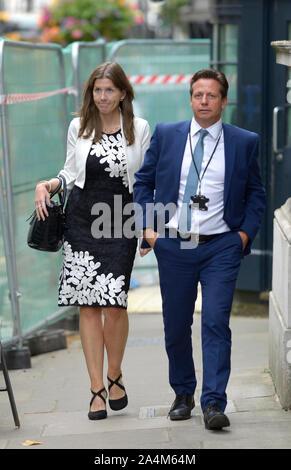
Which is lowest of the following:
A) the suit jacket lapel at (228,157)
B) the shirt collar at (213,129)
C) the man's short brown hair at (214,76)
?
the suit jacket lapel at (228,157)

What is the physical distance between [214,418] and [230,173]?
121 centimetres

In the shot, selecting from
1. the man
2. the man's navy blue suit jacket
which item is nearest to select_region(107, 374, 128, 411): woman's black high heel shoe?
the man

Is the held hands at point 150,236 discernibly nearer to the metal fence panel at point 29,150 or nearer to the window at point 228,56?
the metal fence panel at point 29,150

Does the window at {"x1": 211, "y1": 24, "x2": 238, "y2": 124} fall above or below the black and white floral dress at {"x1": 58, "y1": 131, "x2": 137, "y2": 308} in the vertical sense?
above

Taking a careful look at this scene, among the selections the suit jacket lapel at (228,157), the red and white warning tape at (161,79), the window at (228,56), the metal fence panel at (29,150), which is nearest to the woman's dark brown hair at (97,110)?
the suit jacket lapel at (228,157)

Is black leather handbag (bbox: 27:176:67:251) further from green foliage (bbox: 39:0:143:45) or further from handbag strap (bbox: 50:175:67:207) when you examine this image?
green foliage (bbox: 39:0:143:45)

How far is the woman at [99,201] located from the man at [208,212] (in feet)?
1.25

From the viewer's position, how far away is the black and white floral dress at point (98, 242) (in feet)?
18.3

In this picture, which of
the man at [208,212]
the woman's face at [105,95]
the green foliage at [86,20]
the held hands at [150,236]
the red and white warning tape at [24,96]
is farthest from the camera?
the green foliage at [86,20]

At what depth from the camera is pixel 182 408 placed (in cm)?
536

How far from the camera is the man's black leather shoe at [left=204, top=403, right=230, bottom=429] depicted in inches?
195

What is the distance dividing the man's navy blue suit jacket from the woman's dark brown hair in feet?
1.27

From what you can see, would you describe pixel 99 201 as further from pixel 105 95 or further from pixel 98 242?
pixel 105 95
